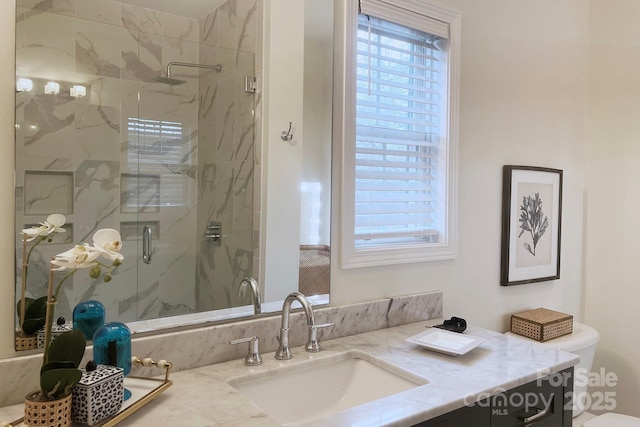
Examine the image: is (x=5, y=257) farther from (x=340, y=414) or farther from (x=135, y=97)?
(x=340, y=414)

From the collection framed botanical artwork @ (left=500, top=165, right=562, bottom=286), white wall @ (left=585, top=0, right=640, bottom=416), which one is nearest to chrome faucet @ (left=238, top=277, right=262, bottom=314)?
framed botanical artwork @ (left=500, top=165, right=562, bottom=286)

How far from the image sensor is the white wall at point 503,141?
6.45 feet

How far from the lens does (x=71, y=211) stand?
3.93ft

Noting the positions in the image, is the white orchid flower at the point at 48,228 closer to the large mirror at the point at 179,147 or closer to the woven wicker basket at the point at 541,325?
the large mirror at the point at 179,147

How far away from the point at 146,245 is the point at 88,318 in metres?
0.27

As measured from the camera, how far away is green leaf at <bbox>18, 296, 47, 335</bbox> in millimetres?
1107

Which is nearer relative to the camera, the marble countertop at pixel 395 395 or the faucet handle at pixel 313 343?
the marble countertop at pixel 395 395


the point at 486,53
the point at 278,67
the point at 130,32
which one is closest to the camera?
the point at 130,32

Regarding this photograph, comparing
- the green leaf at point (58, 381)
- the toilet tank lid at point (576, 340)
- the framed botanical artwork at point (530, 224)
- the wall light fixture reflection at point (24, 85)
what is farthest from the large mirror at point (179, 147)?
the toilet tank lid at point (576, 340)

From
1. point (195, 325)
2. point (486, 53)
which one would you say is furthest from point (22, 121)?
point (486, 53)

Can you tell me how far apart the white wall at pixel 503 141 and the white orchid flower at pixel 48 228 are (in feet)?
2.88

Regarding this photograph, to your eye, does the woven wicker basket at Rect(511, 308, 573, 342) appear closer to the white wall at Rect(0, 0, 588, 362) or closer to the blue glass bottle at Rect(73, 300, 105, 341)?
the white wall at Rect(0, 0, 588, 362)

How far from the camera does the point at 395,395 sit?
1.15 metres

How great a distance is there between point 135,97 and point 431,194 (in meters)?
1.22
